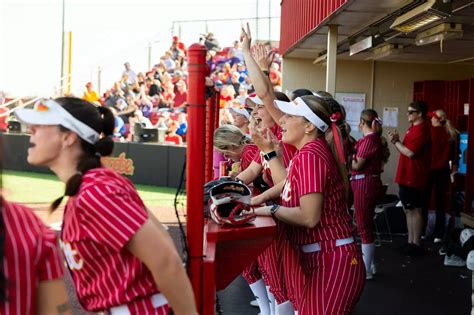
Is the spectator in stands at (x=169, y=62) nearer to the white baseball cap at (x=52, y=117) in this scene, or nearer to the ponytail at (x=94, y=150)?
the ponytail at (x=94, y=150)

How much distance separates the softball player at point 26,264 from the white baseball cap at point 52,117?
1.64ft

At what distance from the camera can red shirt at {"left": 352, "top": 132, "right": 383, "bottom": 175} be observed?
307 inches

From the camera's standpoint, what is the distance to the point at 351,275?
361cm

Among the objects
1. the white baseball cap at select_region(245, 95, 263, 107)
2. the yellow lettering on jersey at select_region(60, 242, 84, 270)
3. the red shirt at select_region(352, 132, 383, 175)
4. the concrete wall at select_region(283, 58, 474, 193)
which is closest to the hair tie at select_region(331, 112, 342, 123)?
the white baseball cap at select_region(245, 95, 263, 107)

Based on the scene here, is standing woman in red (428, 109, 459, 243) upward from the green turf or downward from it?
upward

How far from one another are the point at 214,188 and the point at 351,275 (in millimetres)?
894

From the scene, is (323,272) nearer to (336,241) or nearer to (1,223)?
(336,241)

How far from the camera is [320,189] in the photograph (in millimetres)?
3516

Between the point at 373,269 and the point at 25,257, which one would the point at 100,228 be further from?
the point at 373,269

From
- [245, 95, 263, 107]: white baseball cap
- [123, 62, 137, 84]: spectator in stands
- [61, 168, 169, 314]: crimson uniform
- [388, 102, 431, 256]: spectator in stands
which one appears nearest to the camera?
[61, 168, 169, 314]: crimson uniform

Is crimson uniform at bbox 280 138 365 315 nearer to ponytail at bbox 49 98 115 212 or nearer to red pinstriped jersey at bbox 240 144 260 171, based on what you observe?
ponytail at bbox 49 98 115 212

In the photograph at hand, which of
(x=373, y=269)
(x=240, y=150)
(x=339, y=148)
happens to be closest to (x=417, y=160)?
(x=373, y=269)

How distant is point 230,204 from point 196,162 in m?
0.48

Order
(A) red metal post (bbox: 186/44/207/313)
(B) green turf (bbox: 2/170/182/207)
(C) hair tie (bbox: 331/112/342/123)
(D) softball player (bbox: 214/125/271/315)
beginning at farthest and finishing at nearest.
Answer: (B) green turf (bbox: 2/170/182/207) < (D) softball player (bbox: 214/125/271/315) < (C) hair tie (bbox: 331/112/342/123) < (A) red metal post (bbox: 186/44/207/313)
